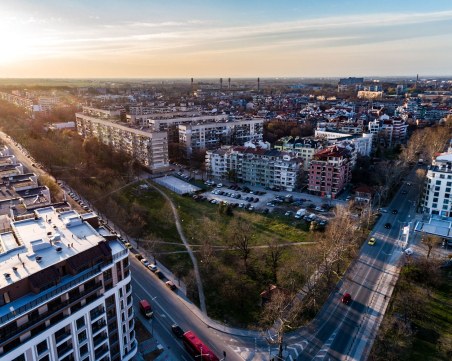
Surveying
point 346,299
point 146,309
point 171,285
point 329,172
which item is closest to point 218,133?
point 329,172

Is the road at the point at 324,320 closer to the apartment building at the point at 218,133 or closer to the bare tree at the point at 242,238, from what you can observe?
the bare tree at the point at 242,238

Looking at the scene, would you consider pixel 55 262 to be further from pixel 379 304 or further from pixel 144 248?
pixel 379 304

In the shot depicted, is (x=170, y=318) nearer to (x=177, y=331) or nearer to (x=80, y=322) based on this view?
(x=177, y=331)

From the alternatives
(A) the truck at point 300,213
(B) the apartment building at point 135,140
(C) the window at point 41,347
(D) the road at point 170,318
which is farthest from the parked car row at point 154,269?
(B) the apartment building at point 135,140

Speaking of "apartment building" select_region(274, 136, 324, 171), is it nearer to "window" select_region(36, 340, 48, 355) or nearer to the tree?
the tree

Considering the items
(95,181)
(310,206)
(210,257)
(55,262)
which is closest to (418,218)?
(310,206)

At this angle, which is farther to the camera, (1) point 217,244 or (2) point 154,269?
(1) point 217,244

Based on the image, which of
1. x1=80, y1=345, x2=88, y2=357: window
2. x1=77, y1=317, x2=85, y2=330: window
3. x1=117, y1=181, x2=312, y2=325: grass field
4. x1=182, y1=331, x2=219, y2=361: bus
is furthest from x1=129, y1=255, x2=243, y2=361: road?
x1=77, y1=317, x2=85, y2=330: window
